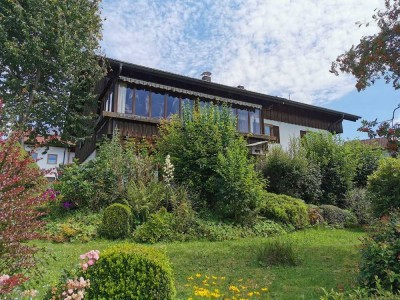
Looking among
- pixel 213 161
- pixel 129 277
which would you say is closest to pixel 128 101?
pixel 213 161

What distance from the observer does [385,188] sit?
9852 mm

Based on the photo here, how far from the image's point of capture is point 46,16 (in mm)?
18234

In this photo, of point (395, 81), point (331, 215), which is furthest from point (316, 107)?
point (395, 81)

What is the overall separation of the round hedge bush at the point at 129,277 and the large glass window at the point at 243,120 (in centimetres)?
1498

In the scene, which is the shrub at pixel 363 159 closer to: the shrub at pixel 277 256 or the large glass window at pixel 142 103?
the large glass window at pixel 142 103

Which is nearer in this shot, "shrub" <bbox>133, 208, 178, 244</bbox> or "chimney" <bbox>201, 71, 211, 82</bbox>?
"shrub" <bbox>133, 208, 178, 244</bbox>

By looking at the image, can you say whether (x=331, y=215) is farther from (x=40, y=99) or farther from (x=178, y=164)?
(x=40, y=99)

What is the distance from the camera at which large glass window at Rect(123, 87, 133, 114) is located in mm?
15505

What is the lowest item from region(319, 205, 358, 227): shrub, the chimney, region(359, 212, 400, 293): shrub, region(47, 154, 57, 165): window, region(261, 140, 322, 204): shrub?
region(359, 212, 400, 293): shrub

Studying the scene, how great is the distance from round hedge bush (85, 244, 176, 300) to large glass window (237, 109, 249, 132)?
49.1 feet

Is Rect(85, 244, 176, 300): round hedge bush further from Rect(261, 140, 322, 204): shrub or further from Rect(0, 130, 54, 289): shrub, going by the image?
Rect(261, 140, 322, 204): shrub

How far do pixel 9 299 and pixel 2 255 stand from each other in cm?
44

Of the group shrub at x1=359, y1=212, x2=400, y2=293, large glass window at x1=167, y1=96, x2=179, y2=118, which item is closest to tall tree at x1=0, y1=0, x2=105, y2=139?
large glass window at x1=167, y1=96, x2=179, y2=118

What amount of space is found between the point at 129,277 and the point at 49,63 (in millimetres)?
16986
